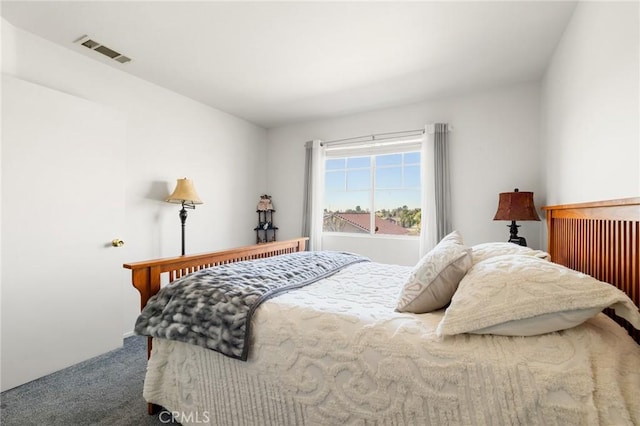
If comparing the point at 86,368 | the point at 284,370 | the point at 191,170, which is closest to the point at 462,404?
the point at 284,370

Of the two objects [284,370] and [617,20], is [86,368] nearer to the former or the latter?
[284,370]

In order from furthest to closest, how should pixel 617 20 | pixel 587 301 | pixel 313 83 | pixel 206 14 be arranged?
1. pixel 313 83
2. pixel 206 14
3. pixel 617 20
4. pixel 587 301

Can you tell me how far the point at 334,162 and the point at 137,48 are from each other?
256 cm

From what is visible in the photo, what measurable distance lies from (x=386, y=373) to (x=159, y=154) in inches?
119

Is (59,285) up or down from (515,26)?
down

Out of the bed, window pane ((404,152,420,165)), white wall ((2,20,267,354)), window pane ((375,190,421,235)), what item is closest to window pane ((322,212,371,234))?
window pane ((375,190,421,235))

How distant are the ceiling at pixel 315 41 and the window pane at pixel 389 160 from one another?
2.61ft

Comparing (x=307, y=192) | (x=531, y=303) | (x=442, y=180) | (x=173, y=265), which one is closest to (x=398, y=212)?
(x=442, y=180)

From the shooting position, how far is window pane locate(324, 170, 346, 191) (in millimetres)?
4168

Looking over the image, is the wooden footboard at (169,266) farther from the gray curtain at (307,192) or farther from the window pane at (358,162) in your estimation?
the window pane at (358,162)

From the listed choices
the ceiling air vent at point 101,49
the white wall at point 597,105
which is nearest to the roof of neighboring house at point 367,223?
the white wall at point 597,105

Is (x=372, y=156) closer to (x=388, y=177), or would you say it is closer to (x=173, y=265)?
(x=388, y=177)

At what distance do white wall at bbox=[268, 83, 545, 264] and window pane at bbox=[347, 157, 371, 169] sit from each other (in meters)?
0.35

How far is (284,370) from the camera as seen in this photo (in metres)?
1.22
